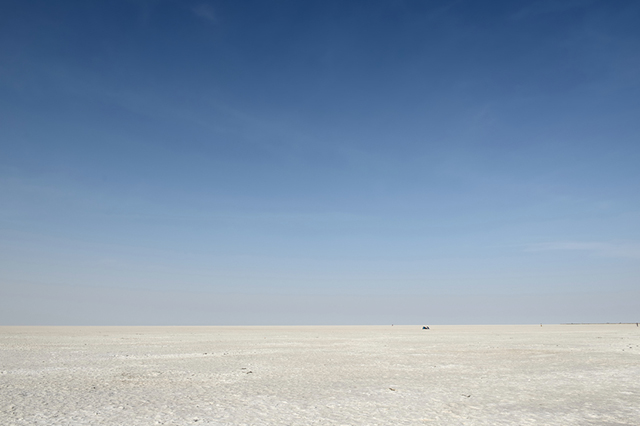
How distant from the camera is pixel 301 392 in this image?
41.2 ft

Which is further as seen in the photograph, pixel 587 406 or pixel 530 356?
pixel 530 356

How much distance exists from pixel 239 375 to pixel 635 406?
1241cm

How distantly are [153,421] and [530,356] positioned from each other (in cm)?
2133

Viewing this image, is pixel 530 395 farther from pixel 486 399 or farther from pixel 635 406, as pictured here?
pixel 635 406

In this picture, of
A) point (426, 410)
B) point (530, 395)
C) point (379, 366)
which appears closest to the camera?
point (426, 410)

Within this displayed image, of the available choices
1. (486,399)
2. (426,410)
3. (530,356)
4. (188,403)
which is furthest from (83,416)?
(530,356)

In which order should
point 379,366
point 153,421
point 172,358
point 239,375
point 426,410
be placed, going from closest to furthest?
1. point 153,421
2. point 426,410
3. point 239,375
4. point 379,366
5. point 172,358

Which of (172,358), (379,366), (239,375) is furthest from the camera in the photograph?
(172,358)

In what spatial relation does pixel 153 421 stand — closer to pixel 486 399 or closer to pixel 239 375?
pixel 239 375

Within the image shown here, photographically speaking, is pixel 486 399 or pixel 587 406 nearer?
pixel 587 406

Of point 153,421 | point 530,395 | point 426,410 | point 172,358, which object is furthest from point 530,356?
point 153,421

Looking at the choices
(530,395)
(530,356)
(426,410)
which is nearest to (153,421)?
(426,410)

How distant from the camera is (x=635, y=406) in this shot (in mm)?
10383

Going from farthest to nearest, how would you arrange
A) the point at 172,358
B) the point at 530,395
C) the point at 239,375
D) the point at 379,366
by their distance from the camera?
the point at 172,358, the point at 379,366, the point at 239,375, the point at 530,395
